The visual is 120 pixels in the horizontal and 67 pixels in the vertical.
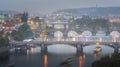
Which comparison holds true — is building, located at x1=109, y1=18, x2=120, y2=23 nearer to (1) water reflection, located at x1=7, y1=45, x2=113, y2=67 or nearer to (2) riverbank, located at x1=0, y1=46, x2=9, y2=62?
(1) water reflection, located at x1=7, y1=45, x2=113, y2=67

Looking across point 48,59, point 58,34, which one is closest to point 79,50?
point 48,59

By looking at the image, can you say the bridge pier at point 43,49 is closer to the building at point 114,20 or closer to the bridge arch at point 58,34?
the bridge arch at point 58,34

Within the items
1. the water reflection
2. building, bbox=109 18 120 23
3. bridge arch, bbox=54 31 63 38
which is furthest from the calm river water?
building, bbox=109 18 120 23

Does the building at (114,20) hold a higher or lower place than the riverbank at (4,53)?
higher

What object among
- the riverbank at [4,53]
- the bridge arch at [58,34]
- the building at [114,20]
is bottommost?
the bridge arch at [58,34]

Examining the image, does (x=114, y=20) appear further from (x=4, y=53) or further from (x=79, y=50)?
(x=4, y=53)

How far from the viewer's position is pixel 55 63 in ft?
39.4

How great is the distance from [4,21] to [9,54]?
1125cm

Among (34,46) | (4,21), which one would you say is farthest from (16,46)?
(4,21)

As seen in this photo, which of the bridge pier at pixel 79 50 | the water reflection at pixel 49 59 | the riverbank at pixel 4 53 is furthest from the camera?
the bridge pier at pixel 79 50

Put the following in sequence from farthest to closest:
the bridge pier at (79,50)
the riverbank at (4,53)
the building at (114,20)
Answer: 1. the building at (114,20)
2. the bridge pier at (79,50)
3. the riverbank at (4,53)

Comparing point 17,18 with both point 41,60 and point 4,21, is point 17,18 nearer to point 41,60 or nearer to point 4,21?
point 4,21

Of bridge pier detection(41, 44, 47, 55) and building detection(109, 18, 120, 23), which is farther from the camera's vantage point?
building detection(109, 18, 120, 23)

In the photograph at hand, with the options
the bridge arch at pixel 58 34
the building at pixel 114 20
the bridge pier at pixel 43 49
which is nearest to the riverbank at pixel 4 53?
the bridge pier at pixel 43 49
